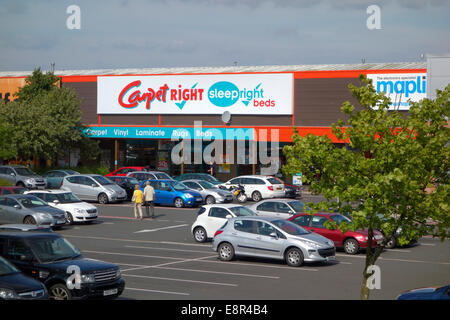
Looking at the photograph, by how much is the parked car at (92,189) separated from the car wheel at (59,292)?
75.6 feet

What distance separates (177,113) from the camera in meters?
51.7

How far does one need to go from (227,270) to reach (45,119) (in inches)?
1257

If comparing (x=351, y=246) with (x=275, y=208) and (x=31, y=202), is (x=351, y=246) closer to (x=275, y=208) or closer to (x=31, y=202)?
(x=275, y=208)

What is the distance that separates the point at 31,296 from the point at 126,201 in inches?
1075

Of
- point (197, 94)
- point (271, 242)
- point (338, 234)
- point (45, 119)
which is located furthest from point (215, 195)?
point (45, 119)

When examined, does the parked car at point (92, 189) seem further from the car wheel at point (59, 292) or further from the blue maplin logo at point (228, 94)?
the car wheel at point (59, 292)

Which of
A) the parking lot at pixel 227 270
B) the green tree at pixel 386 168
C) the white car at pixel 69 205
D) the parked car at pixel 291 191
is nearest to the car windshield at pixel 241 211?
the parking lot at pixel 227 270

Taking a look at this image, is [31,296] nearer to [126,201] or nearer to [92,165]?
[126,201]

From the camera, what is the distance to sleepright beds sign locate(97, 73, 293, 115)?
4859cm

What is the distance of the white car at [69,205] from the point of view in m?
28.1

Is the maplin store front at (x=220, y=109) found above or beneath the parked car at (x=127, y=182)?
above
